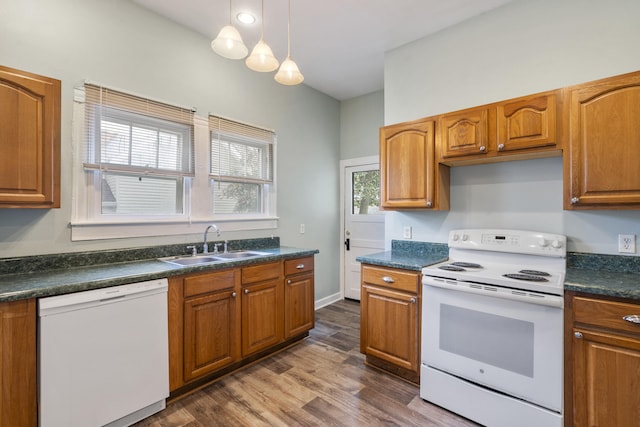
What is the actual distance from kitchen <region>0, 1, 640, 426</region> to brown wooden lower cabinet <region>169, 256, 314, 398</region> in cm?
67

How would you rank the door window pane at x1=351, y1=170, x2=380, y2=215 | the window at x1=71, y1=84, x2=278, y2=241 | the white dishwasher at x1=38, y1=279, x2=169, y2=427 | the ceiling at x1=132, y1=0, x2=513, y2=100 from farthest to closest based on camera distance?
the door window pane at x1=351, y1=170, x2=380, y2=215
the ceiling at x1=132, y1=0, x2=513, y2=100
the window at x1=71, y1=84, x2=278, y2=241
the white dishwasher at x1=38, y1=279, x2=169, y2=427

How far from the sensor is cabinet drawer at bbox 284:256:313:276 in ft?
9.38

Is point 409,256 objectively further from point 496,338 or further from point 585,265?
point 585,265

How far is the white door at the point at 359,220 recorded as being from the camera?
4.18 m

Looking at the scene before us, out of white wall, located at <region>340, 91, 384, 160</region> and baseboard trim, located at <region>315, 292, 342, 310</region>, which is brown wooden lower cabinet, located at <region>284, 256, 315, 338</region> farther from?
white wall, located at <region>340, 91, 384, 160</region>

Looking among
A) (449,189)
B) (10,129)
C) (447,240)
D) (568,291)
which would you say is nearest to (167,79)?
(10,129)

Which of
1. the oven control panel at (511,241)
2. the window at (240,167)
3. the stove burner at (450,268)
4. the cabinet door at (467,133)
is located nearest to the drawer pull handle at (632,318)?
the oven control panel at (511,241)

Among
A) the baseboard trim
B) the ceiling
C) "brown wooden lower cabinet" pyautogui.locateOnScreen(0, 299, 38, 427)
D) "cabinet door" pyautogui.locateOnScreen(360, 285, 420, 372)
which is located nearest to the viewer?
"brown wooden lower cabinet" pyautogui.locateOnScreen(0, 299, 38, 427)

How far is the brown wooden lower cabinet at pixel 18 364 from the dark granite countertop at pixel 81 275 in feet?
0.24

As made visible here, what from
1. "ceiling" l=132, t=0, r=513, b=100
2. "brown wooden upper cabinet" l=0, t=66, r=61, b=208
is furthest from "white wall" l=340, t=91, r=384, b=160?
"brown wooden upper cabinet" l=0, t=66, r=61, b=208

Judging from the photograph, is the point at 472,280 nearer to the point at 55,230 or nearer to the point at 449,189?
the point at 449,189

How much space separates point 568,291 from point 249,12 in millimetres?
3007

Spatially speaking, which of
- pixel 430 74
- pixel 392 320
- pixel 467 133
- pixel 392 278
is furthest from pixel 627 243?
pixel 430 74

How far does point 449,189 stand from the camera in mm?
2717
